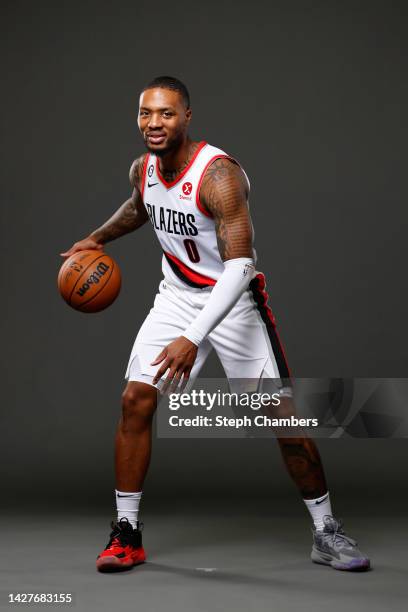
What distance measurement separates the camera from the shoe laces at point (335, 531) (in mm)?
5500

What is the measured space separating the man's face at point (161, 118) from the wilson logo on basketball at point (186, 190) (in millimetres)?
197

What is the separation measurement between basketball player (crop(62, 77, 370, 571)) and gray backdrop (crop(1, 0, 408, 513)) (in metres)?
2.40

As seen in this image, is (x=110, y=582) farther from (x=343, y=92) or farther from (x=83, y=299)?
(x=343, y=92)

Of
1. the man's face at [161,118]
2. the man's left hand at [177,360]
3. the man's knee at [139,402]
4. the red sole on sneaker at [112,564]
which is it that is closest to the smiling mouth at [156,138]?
the man's face at [161,118]

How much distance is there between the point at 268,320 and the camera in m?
5.77

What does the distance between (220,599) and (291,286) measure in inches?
147

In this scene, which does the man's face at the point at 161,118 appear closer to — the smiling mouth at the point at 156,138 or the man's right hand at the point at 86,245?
the smiling mouth at the point at 156,138

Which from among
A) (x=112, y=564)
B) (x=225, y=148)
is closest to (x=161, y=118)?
(x=112, y=564)

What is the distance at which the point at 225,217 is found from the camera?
17.6 feet

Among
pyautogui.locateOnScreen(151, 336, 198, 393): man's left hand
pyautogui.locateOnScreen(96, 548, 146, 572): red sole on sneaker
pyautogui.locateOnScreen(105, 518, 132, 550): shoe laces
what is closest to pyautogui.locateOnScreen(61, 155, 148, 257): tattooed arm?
pyautogui.locateOnScreen(151, 336, 198, 393): man's left hand

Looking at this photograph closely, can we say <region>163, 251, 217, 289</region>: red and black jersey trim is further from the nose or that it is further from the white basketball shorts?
the nose

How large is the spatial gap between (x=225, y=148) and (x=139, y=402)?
3264 millimetres

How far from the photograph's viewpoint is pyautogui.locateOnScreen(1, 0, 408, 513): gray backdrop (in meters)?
8.20

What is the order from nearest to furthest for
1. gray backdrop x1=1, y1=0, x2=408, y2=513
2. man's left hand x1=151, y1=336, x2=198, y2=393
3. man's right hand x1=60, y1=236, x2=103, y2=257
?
man's left hand x1=151, y1=336, x2=198, y2=393
man's right hand x1=60, y1=236, x2=103, y2=257
gray backdrop x1=1, y1=0, x2=408, y2=513
